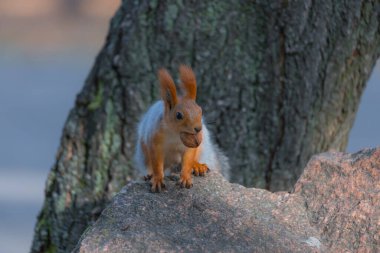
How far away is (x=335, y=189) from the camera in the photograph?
126 inches

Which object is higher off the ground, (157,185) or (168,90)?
(168,90)

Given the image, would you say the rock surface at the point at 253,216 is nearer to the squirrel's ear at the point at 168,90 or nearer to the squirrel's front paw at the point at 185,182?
the squirrel's front paw at the point at 185,182

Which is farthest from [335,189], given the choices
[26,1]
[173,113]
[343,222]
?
[26,1]

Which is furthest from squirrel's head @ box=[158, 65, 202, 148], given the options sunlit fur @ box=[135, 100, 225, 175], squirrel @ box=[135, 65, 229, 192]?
sunlit fur @ box=[135, 100, 225, 175]

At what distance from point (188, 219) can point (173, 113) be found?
35 cm

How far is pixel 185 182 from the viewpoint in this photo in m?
3.21

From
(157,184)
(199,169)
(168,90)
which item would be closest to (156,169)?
(157,184)

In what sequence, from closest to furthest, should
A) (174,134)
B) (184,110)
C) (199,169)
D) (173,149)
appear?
(184,110)
(174,134)
(173,149)
(199,169)

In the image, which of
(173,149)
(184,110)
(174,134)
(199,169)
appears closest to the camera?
(184,110)

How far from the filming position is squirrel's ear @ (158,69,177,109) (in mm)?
3070

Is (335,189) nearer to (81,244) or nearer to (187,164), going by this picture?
(187,164)

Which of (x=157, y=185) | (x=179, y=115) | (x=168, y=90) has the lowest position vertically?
(x=157, y=185)

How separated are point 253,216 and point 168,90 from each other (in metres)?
0.50

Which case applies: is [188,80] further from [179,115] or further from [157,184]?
[157,184]
